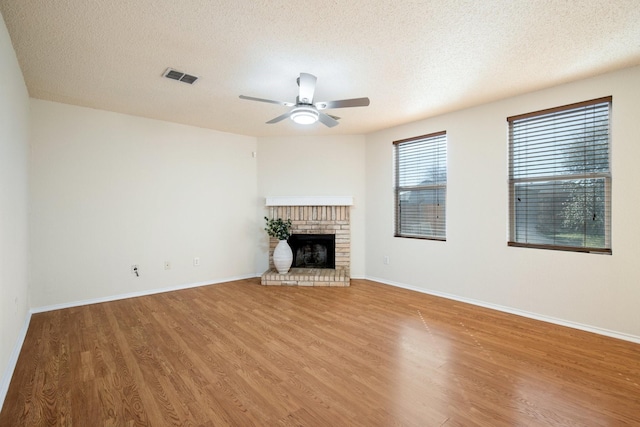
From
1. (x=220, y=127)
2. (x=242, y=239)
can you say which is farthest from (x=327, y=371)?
(x=220, y=127)

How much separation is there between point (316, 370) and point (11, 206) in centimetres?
278

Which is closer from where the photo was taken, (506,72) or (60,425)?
(60,425)

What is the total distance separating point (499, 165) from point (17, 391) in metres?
4.89

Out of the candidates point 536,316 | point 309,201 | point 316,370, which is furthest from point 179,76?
point 536,316

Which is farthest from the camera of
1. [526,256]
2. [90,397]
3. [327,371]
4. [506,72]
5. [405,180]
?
[405,180]

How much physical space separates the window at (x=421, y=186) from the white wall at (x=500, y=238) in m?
0.13

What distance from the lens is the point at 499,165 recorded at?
145 inches

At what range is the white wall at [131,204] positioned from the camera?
12.0 feet

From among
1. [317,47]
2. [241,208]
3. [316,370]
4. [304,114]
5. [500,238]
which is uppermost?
[317,47]

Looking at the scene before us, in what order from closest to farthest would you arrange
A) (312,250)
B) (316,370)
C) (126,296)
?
(316,370) → (126,296) → (312,250)

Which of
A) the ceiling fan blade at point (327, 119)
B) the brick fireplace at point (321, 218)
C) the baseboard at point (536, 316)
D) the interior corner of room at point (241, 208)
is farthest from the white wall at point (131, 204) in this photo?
the baseboard at point (536, 316)

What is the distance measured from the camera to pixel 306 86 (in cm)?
279

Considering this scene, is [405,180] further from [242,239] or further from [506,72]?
[242,239]

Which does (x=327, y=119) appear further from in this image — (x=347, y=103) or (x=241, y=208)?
(x=241, y=208)
